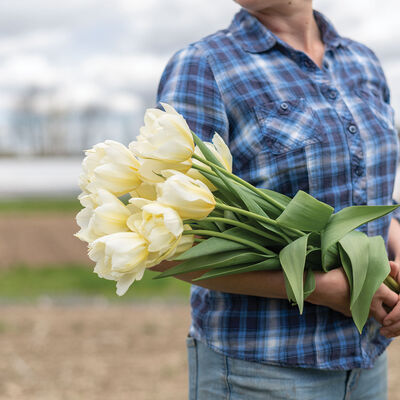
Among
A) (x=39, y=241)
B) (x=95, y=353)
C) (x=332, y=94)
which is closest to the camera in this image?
(x=332, y=94)

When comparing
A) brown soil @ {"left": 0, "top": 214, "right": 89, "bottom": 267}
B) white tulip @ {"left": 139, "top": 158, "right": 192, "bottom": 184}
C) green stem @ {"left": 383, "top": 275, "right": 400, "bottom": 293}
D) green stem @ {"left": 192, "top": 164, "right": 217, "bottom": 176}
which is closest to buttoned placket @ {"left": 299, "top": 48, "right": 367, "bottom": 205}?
green stem @ {"left": 383, "top": 275, "right": 400, "bottom": 293}

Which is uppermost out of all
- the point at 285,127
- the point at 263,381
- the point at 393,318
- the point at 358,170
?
the point at 285,127

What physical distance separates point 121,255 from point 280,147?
0.56 metres

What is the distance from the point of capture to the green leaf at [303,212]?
1146 mm

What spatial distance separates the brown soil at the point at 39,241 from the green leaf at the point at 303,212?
6375 mm

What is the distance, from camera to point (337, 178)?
1407 mm

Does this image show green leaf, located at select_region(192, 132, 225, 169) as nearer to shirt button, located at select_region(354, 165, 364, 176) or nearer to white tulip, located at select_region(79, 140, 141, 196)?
white tulip, located at select_region(79, 140, 141, 196)

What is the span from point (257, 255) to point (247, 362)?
36 cm

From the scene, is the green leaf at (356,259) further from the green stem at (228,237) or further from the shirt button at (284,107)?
the shirt button at (284,107)

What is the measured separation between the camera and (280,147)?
138 cm

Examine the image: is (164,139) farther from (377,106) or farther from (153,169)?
(377,106)

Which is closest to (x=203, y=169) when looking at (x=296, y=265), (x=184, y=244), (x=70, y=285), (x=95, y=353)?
(x=184, y=244)

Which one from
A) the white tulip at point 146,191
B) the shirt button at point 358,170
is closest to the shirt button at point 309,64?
the shirt button at point 358,170

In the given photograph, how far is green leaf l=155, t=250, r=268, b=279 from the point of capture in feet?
3.64
